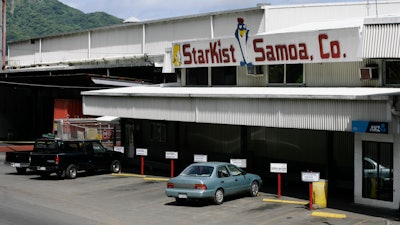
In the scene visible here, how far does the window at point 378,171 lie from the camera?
1984 cm

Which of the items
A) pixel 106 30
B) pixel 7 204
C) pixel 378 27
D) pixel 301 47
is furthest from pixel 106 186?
pixel 106 30

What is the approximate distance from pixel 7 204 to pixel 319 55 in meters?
12.6

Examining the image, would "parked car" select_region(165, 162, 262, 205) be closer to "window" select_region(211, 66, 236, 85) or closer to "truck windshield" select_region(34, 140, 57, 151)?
"window" select_region(211, 66, 236, 85)

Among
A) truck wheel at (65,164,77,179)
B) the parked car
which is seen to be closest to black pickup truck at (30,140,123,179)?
truck wheel at (65,164,77,179)

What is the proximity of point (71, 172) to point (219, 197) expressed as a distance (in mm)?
10009

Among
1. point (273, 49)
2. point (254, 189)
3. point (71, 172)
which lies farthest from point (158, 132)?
point (254, 189)

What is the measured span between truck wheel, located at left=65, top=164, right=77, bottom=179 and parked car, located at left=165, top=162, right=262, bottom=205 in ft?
27.3

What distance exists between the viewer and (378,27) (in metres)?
17.9

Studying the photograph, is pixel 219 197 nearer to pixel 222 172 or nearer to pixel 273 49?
pixel 222 172

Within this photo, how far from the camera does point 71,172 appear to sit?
28.3 metres

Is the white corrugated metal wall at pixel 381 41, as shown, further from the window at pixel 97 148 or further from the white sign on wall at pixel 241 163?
the window at pixel 97 148

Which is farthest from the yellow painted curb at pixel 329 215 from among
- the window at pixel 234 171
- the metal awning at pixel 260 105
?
the window at pixel 234 171

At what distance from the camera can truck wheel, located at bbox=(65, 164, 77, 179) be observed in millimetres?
28116

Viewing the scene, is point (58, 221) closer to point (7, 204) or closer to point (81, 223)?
point (81, 223)
